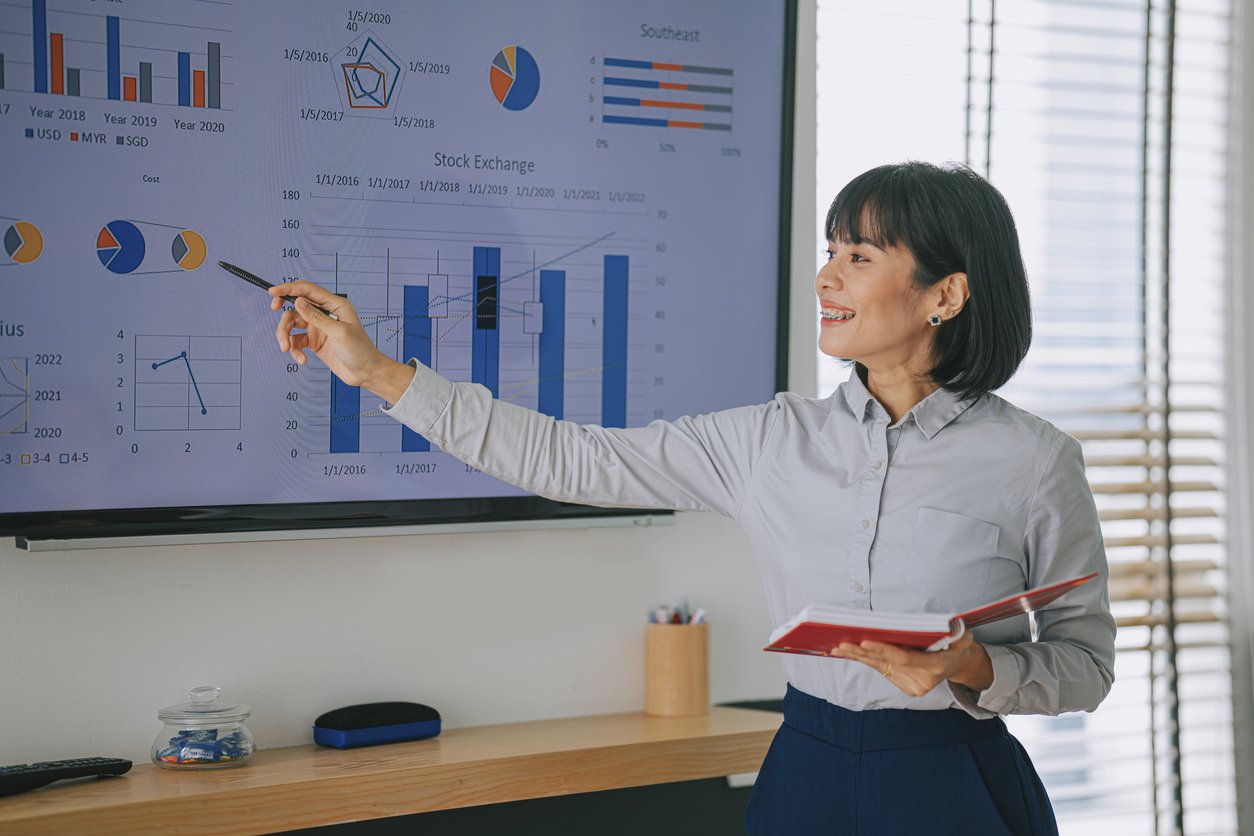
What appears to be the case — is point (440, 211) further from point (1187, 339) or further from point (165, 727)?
point (1187, 339)

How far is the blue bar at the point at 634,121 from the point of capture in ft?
7.55

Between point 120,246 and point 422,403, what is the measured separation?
0.67 m

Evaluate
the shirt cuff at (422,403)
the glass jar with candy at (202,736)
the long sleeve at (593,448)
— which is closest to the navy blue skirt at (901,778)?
the long sleeve at (593,448)

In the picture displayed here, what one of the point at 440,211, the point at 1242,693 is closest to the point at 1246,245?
the point at 1242,693

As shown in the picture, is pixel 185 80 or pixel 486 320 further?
pixel 486 320

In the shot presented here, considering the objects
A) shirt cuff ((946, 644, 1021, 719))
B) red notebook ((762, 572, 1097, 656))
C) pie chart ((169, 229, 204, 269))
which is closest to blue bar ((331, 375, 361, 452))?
pie chart ((169, 229, 204, 269))

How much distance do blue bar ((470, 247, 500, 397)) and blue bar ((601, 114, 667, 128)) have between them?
0.33 meters

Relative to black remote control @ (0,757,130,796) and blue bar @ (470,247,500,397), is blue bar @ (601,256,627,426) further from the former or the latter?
black remote control @ (0,757,130,796)

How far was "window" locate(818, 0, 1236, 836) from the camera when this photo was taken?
286 centimetres

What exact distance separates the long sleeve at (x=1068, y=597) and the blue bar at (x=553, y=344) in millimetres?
921

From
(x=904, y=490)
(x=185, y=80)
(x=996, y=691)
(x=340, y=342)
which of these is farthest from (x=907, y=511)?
(x=185, y=80)

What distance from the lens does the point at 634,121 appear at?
7.63 feet

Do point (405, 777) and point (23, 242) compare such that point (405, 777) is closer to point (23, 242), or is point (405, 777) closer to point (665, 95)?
point (23, 242)

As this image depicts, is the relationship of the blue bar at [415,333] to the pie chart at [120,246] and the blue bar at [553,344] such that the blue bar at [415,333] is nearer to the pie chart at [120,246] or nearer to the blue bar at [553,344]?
the blue bar at [553,344]
